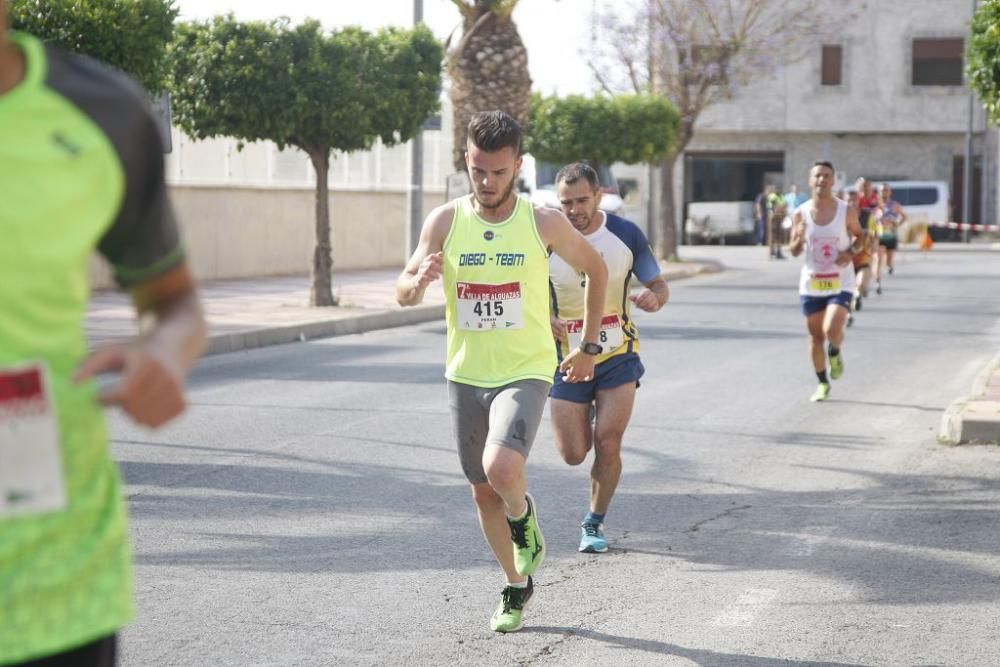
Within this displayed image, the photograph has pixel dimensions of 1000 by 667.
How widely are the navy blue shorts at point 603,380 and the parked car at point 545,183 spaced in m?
24.6

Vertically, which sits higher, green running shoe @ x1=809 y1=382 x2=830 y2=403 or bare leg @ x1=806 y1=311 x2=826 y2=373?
bare leg @ x1=806 y1=311 x2=826 y2=373

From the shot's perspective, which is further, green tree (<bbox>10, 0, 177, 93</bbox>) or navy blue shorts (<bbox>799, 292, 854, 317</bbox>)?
green tree (<bbox>10, 0, 177, 93</bbox>)

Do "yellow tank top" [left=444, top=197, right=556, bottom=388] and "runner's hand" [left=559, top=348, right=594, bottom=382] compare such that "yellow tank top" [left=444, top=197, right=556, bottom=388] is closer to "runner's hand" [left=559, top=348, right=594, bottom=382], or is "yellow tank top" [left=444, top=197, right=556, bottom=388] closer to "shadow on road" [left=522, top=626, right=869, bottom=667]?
"runner's hand" [left=559, top=348, right=594, bottom=382]

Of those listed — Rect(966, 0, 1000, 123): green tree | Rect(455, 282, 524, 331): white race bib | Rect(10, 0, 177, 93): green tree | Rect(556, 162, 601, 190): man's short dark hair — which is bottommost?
Rect(455, 282, 524, 331): white race bib

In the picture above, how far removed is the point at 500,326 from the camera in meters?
5.80

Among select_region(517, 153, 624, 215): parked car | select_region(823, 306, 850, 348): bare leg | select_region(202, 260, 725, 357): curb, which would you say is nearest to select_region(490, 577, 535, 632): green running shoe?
select_region(823, 306, 850, 348): bare leg

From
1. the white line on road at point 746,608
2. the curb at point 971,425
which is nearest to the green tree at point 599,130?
the curb at point 971,425

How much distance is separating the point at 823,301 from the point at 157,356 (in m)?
11.0

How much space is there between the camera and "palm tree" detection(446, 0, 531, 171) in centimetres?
2559

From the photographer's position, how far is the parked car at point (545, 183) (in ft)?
108

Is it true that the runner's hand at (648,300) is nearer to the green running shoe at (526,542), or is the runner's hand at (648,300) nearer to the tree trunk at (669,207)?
the green running shoe at (526,542)

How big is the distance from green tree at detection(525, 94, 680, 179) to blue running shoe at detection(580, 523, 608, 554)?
29.8 meters

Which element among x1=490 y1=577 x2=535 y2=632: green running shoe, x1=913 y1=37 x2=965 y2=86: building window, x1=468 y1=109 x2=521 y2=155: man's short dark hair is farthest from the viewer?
x1=913 y1=37 x2=965 y2=86: building window

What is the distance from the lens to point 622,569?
696 centimetres
